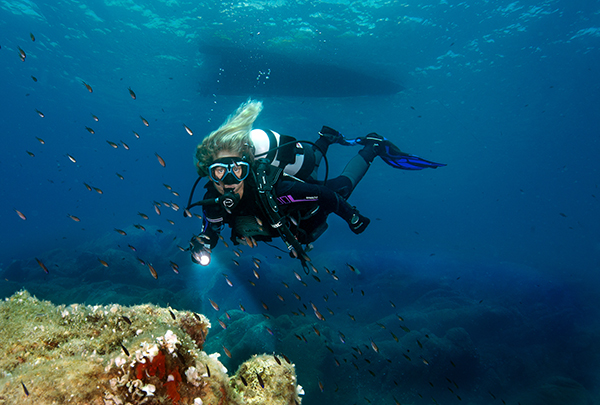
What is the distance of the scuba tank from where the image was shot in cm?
486

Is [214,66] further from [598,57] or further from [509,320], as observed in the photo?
[598,57]

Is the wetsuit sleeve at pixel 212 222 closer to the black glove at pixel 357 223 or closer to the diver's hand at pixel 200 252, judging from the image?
the diver's hand at pixel 200 252

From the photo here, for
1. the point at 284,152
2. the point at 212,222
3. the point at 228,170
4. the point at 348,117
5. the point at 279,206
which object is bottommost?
the point at 212,222

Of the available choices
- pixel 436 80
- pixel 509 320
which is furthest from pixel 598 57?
pixel 509 320

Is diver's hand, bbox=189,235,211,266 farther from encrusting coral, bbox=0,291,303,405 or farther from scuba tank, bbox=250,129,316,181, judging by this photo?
scuba tank, bbox=250,129,316,181

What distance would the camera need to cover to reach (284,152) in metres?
5.15

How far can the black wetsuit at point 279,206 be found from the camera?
4340mm

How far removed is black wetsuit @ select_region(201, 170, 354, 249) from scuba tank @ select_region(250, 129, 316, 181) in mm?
489

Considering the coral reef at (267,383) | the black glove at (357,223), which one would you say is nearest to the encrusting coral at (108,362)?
the coral reef at (267,383)

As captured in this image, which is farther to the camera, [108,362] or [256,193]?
[256,193]

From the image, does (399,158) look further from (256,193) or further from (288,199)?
(256,193)

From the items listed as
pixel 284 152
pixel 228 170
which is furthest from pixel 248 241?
pixel 284 152

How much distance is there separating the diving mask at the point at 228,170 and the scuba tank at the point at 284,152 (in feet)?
1.69

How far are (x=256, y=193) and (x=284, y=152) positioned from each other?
4.23 ft
